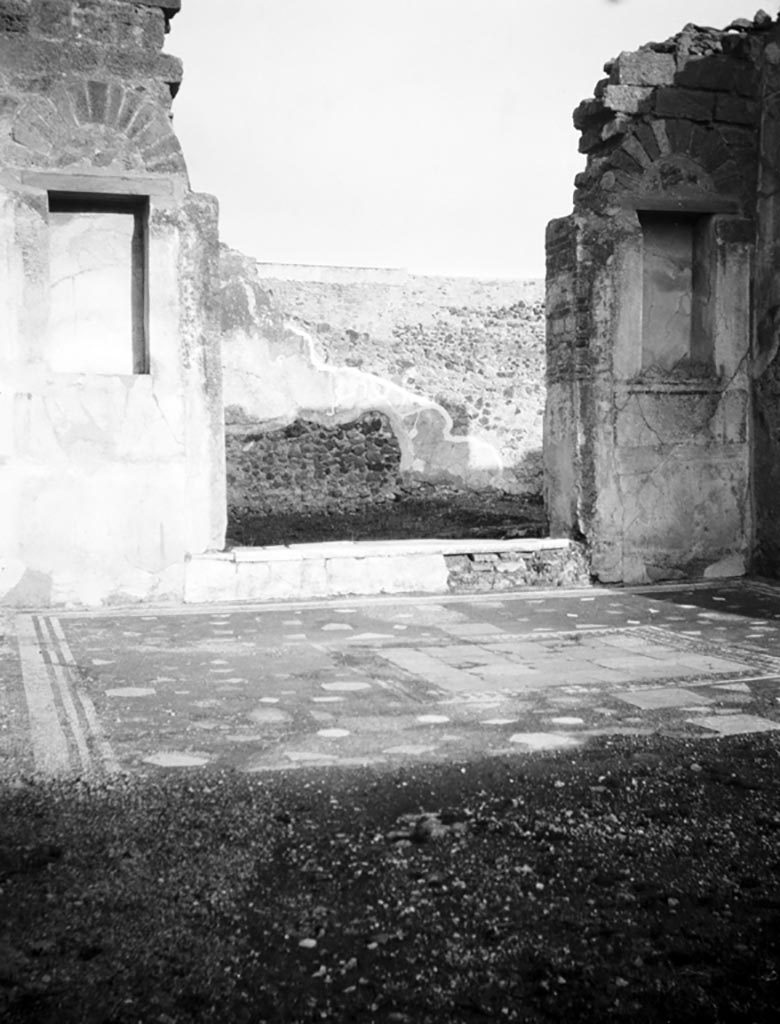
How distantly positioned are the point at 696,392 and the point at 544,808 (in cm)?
515

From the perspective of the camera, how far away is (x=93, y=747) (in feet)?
11.4

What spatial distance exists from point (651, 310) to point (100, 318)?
369 cm

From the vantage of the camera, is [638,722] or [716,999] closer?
[716,999]

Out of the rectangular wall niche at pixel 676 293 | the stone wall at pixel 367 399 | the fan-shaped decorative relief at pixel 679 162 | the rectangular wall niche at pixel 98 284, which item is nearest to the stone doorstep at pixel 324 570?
the rectangular wall niche at pixel 98 284

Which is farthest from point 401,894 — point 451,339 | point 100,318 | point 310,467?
point 451,339

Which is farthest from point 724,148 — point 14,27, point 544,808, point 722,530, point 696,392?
point 544,808

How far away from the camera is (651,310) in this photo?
7.69m

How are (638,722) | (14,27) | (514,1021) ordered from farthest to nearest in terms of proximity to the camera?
(14,27), (638,722), (514,1021)

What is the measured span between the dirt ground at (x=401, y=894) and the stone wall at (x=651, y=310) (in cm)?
430

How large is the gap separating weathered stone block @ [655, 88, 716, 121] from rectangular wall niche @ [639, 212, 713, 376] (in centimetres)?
65

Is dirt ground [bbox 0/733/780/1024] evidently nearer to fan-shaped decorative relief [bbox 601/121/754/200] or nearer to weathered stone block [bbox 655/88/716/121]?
fan-shaped decorative relief [bbox 601/121/754/200]

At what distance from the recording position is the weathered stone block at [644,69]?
7.23 metres

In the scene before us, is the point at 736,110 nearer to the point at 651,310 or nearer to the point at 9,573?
the point at 651,310

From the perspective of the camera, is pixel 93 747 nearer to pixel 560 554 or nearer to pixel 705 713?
pixel 705 713
